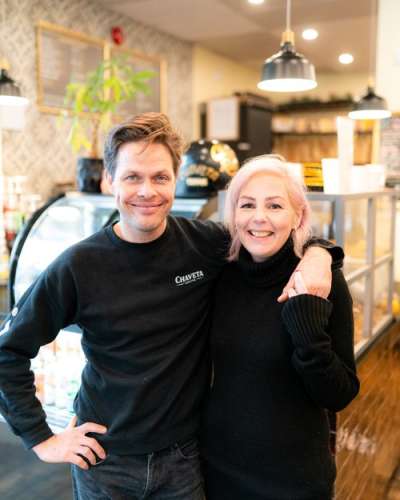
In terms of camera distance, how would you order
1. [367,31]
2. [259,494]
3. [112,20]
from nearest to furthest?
[259,494] < [112,20] < [367,31]

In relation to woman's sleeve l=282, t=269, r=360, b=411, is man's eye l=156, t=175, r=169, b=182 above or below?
above

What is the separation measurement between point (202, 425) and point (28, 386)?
0.47 m

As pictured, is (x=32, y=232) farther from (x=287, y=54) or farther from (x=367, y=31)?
(x=367, y=31)

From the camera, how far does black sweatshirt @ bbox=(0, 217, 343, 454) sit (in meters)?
1.36

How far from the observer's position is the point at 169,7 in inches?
230

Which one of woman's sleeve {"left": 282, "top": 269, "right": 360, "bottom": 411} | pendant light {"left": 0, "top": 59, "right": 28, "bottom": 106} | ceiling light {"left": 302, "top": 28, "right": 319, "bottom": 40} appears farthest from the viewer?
ceiling light {"left": 302, "top": 28, "right": 319, "bottom": 40}

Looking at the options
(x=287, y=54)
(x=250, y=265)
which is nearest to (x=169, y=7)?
(x=287, y=54)

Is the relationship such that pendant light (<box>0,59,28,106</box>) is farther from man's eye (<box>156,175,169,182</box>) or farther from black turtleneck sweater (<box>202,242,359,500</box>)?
black turtleneck sweater (<box>202,242,359,500</box>)

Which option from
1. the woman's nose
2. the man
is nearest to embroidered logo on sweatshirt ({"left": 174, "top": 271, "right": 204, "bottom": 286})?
the man

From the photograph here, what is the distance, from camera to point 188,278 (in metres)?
1.45

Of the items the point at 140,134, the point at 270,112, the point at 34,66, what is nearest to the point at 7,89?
the point at 34,66

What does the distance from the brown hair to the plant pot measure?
1.37m

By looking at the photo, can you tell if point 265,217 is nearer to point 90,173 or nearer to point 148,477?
point 148,477

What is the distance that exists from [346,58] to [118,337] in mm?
8172
